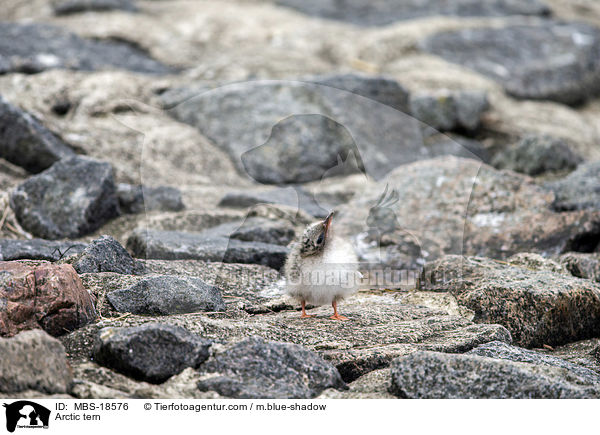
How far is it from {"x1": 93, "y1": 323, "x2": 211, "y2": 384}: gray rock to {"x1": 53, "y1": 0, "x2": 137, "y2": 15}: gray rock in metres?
11.3

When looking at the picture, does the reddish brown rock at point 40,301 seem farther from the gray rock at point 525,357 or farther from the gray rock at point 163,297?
the gray rock at point 525,357

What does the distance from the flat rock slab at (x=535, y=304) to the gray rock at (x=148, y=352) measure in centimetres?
259

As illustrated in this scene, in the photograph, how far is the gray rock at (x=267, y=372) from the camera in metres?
3.52

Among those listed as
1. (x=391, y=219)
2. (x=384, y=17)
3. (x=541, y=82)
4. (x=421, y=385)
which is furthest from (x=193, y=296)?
(x=384, y=17)

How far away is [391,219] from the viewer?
7.45m

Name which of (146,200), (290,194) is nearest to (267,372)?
(146,200)

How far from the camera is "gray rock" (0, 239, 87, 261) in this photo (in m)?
5.44

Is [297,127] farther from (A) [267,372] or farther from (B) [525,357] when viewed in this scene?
(A) [267,372]

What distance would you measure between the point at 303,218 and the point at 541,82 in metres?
7.76

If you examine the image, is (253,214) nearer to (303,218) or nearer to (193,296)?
(303,218)

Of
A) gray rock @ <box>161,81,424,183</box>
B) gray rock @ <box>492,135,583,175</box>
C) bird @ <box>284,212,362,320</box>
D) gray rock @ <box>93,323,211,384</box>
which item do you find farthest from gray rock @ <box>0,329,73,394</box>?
gray rock @ <box>492,135,583,175</box>
